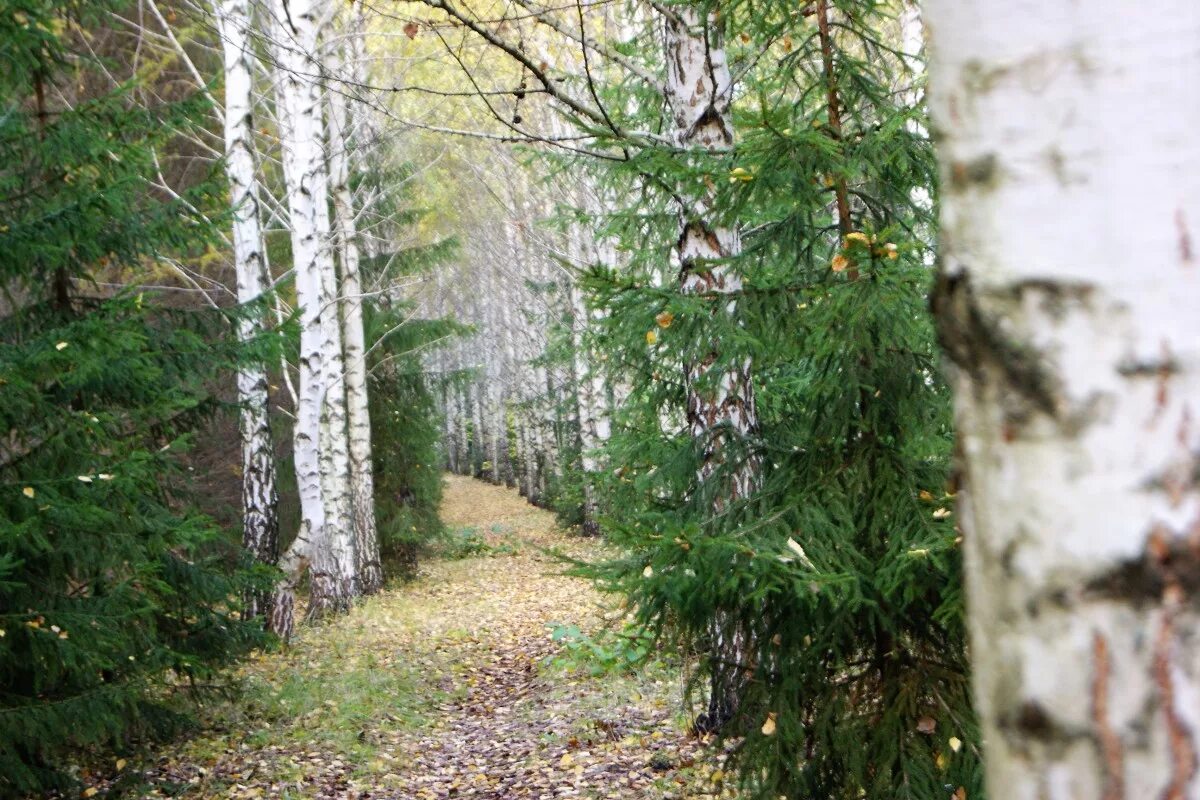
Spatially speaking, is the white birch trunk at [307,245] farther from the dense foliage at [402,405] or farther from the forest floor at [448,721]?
the dense foliage at [402,405]

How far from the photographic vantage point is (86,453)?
17.6 feet

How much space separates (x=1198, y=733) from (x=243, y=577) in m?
6.88

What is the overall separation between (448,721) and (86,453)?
3.69 m

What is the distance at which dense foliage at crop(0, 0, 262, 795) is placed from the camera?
500cm

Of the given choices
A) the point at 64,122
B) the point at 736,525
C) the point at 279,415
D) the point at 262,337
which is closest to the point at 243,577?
the point at 262,337

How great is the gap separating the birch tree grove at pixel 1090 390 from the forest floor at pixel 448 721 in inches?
115

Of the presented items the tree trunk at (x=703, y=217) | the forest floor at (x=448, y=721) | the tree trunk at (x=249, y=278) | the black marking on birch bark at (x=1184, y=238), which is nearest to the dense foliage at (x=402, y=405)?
the forest floor at (x=448, y=721)

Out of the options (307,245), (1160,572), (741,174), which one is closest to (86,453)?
(741,174)

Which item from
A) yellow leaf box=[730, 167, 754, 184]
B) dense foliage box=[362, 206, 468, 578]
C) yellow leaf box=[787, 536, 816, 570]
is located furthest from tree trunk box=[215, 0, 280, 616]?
yellow leaf box=[787, 536, 816, 570]

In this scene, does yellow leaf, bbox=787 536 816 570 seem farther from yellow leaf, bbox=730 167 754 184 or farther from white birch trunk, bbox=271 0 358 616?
white birch trunk, bbox=271 0 358 616

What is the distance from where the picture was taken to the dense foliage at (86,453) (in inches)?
197

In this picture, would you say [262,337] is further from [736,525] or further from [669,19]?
[736,525]

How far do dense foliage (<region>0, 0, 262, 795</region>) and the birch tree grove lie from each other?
473cm

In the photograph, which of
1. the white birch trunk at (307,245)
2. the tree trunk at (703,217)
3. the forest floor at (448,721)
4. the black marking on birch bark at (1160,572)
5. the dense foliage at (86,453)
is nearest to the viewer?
the black marking on birch bark at (1160,572)
